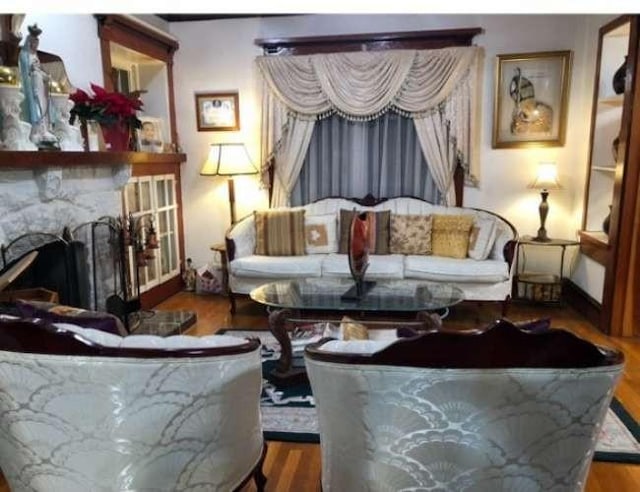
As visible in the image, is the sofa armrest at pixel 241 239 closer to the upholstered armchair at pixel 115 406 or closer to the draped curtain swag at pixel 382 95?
the draped curtain swag at pixel 382 95

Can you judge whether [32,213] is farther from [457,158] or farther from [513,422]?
[457,158]

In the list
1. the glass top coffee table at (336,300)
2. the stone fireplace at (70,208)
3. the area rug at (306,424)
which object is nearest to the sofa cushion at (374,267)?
the glass top coffee table at (336,300)

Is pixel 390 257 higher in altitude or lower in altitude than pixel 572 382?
lower

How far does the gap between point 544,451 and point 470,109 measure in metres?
3.52

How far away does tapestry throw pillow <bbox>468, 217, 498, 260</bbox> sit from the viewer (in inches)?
151

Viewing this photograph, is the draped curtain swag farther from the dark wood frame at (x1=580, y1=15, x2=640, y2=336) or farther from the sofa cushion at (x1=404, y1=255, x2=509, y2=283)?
the dark wood frame at (x1=580, y1=15, x2=640, y2=336)

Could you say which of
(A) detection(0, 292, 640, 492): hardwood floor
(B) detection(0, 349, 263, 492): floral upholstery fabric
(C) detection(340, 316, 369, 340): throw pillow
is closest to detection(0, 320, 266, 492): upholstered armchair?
(B) detection(0, 349, 263, 492): floral upholstery fabric

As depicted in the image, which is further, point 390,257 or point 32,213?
point 390,257

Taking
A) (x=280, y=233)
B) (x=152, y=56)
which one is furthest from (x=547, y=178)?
(x=152, y=56)

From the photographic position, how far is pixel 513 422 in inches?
47.5

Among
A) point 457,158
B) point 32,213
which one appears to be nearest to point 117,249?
point 32,213

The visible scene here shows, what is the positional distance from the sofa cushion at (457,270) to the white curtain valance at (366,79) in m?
1.46

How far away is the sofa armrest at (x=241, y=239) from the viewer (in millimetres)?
3979
